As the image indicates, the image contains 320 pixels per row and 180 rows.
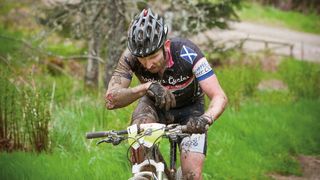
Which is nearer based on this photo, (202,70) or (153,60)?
(153,60)

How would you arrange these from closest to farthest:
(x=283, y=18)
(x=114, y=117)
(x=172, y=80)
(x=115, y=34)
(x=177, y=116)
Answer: (x=172, y=80), (x=177, y=116), (x=114, y=117), (x=115, y=34), (x=283, y=18)

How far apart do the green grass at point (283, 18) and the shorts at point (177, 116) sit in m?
23.1

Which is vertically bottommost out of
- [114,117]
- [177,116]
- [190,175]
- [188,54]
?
[114,117]

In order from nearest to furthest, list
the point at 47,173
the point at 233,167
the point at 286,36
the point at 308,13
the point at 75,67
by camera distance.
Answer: the point at 47,173 < the point at 233,167 < the point at 75,67 < the point at 286,36 < the point at 308,13

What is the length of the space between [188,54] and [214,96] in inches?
19.0

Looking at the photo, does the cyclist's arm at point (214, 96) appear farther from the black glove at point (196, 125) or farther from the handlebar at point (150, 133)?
the handlebar at point (150, 133)

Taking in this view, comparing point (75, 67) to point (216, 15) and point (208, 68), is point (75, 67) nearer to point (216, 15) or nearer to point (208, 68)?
point (216, 15)

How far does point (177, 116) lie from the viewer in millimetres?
6051

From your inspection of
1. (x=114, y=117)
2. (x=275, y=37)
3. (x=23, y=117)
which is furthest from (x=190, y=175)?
(x=275, y=37)

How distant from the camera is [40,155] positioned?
7.72 m

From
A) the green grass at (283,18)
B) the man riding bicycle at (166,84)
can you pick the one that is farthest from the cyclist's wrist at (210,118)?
the green grass at (283,18)

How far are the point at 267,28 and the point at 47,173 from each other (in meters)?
22.2

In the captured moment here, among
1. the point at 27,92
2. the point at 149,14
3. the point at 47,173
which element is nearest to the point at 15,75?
the point at 27,92

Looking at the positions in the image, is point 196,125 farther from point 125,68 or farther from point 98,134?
point 125,68
